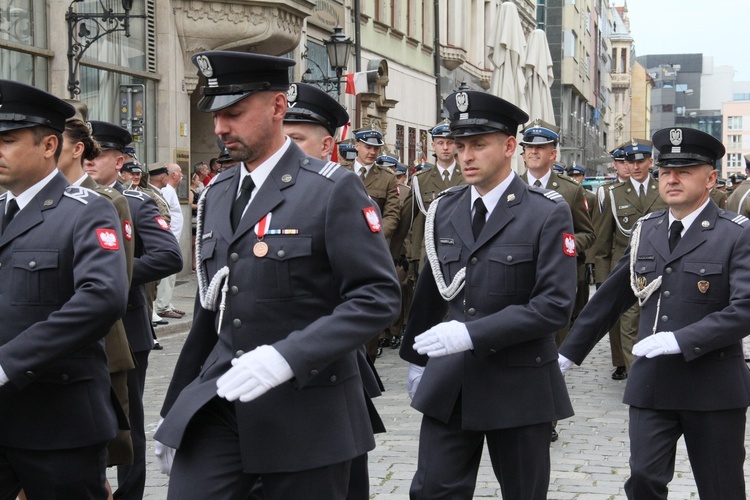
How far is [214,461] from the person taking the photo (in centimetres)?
376

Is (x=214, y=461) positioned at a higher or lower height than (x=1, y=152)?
lower

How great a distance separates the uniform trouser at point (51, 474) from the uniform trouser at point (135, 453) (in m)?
1.48

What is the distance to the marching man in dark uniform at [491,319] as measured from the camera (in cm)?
479

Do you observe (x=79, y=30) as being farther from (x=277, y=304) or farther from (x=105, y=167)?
(x=277, y=304)

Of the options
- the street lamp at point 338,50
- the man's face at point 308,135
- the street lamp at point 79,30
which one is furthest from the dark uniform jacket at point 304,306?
the street lamp at point 338,50

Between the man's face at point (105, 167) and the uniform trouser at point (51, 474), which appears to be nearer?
the uniform trouser at point (51, 474)

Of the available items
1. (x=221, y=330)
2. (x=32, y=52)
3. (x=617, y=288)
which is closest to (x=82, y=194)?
(x=221, y=330)

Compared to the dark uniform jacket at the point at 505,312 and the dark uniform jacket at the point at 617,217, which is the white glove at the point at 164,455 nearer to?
the dark uniform jacket at the point at 505,312

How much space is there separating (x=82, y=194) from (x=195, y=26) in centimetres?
1672

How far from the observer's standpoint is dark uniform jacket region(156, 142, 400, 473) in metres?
3.72

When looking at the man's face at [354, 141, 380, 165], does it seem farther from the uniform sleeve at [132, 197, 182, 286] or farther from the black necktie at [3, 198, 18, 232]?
the black necktie at [3, 198, 18, 232]

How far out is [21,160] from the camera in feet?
14.7

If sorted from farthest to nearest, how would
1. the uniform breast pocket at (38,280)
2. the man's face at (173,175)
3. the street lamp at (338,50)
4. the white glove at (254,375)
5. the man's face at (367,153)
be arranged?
the street lamp at (338,50), the man's face at (173,175), the man's face at (367,153), the uniform breast pocket at (38,280), the white glove at (254,375)

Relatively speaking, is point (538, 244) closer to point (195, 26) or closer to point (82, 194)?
point (82, 194)
